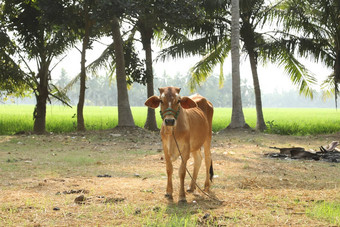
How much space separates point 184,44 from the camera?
2067 centimetres

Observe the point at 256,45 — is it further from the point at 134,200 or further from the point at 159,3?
the point at 134,200

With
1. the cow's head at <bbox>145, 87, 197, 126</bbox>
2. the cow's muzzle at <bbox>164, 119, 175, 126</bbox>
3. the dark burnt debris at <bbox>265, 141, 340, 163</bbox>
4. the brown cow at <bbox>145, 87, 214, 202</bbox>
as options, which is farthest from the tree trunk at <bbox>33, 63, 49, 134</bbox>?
the cow's muzzle at <bbox>164, 119, 175, 126</bbox>

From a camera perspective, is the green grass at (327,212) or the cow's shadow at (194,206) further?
the cow's shadow at (194,206)

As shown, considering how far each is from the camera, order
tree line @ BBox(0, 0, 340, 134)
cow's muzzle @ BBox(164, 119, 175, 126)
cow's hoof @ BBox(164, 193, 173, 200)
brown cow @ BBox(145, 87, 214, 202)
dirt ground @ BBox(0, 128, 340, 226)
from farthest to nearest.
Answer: tree line @ BBox(0, 0, 340, 134)
cow's hoof @ BBox(164, 193, 173, 200)
brown cow @ BBox(145, 87, 214, 202)
cow's muzzle @ BBox(164, 119, 175, 126)
dirt ground @ BBox(0, 128, 340, 226)

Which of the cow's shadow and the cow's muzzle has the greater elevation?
the cow's muzzle

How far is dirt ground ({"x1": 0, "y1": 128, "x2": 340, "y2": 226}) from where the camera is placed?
4.70m

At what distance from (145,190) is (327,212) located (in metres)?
2.54

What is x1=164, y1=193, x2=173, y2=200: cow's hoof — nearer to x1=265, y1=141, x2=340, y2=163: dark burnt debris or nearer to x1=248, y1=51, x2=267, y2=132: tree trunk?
x1=265, y1=141, x2=340, y2=163: dark burnt debris

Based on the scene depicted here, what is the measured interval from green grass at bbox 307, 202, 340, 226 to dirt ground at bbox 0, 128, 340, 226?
0.07m

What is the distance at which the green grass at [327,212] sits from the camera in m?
4.57

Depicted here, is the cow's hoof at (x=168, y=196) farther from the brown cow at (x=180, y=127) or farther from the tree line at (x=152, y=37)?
the tree line at (x=152, y=37)

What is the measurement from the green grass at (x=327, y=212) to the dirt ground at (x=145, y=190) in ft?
0.22

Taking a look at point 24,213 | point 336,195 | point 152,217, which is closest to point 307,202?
point 336,195

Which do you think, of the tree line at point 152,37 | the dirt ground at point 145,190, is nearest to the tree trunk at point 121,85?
the tree line at point 152,37
